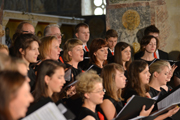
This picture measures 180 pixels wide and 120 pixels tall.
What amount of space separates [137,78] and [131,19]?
3418 millimetres

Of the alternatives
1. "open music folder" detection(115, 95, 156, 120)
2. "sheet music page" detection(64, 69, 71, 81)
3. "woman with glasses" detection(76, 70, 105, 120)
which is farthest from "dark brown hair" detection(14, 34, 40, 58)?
"open music folder" detection(115, 95, 156, 120)

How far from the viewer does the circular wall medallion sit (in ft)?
22.6

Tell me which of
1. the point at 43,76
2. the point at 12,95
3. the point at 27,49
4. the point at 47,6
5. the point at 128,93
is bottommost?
the point at 128,93

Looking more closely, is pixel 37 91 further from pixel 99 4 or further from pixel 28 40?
pixel 99 4

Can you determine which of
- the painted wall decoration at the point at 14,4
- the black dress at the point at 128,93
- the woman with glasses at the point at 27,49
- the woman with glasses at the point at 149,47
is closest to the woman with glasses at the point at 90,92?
the woman with glasses at the point at 27,49

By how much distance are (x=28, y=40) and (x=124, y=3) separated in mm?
4103

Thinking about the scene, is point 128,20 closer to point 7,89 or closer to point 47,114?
point 47,114

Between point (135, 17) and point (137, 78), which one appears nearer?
point (137, 78)

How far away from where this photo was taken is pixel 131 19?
22.7 ft

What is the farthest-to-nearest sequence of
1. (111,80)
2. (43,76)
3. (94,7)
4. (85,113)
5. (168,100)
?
(94,7), (111,80), (168,100), (85,113), (43,76)

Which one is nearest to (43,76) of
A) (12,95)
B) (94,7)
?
(12,95)

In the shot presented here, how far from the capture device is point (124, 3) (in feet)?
22.9

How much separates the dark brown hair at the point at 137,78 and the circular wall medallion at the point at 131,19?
323cm

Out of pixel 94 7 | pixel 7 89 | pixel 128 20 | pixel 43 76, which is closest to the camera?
pixel 7 89
